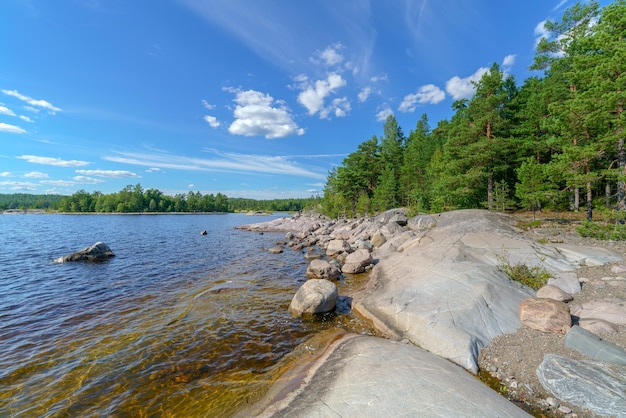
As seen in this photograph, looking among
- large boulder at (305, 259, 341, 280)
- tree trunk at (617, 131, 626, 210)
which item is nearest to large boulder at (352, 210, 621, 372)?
large boulder at (305, 259, 341, 280)

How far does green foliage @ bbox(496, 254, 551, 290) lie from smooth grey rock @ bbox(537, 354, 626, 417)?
441 cm

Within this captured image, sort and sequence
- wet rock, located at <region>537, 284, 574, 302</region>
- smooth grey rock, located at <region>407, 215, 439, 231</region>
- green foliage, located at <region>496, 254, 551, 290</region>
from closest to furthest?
wet rock, located at <region>537, 284, 574, 302</region> < green foliage, located at <region>496, 254, 551, 290</region> < smooth grey rock, located at <region>407, 215, 439, 231</region>

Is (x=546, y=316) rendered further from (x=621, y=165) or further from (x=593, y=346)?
(x=621, y=165)

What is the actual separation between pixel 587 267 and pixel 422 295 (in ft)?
24.3

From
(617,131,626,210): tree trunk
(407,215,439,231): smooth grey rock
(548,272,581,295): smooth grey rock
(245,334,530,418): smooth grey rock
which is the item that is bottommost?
A: (245,334,530,418): smooth grey rock

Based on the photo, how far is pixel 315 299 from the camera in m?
9.80

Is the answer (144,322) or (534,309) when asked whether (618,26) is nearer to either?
(534,309)

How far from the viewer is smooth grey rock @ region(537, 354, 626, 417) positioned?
175 inches

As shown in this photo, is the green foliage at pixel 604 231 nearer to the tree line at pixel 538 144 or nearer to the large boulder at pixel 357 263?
the tree line at pixel 538 144

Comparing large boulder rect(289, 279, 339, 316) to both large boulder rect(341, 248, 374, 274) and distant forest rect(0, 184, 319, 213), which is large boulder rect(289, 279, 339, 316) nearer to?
large boulder rect(341, 248, 374, 274)

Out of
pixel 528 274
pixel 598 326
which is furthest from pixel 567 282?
pixel 598 326

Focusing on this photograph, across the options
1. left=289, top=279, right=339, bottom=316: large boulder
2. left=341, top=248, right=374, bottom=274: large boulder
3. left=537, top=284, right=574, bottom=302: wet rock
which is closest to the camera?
left=537, top=284, right=574, bottom=302: wet rock

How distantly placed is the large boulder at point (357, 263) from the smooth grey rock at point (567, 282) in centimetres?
878

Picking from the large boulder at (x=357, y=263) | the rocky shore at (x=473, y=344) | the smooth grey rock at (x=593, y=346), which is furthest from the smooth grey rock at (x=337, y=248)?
the smooth grey rock at (x=593, y=346)
